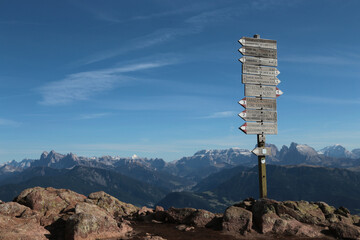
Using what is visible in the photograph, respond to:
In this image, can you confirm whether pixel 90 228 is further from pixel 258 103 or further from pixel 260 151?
pixel 258 103

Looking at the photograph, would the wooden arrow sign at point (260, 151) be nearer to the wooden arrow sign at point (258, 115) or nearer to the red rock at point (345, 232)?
the wooden arrow sign at point (258, 115)

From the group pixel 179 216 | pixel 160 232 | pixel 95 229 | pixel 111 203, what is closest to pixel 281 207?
pixel 179 216

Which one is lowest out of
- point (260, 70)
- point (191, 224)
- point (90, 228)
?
point (191, 224)

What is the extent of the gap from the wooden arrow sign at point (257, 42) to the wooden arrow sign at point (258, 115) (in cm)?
597

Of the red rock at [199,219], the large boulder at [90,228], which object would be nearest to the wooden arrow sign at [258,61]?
the red rock at [199,219]

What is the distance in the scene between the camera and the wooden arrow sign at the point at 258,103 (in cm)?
2258

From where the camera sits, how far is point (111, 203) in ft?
93.2

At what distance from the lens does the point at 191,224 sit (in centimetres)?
1858

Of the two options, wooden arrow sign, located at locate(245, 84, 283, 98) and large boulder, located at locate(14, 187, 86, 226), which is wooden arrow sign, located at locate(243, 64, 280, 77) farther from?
large boulder, located at locate(14, 187, 86, 226)

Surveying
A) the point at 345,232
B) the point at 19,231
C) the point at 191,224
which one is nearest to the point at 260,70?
the point at 345,232

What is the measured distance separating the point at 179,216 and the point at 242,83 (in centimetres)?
1192

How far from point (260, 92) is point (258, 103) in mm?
995

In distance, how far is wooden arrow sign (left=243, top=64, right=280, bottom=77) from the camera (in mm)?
23228

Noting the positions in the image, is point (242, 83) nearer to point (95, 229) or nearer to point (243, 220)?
point (243, 220)
